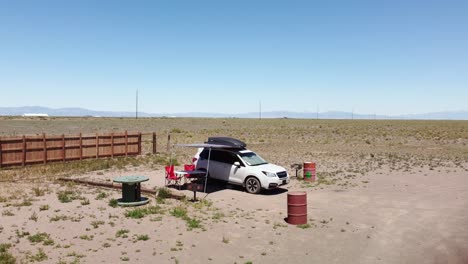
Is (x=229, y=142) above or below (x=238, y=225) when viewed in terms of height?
above

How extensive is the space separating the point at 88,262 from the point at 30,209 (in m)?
6.21

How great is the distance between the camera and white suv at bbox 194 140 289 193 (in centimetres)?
1712

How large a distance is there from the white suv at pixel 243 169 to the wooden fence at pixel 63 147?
1196 cm

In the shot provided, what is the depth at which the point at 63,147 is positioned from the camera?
2641cm

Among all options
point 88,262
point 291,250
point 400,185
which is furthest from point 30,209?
point 400,185

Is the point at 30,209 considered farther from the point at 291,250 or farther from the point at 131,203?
the point at 291,250

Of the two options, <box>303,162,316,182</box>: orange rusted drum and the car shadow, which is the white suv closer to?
the car shadow

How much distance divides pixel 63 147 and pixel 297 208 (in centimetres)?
1953

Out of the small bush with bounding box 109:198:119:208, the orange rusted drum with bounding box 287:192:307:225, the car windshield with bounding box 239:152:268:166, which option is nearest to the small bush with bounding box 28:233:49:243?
the small bush with bounding box 109:198:119:208

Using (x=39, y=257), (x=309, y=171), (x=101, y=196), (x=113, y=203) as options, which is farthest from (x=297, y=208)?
(x=309, y=171)

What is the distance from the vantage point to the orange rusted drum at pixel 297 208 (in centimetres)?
1238

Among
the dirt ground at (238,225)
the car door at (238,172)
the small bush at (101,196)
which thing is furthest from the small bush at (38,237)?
the car door at (238,172)

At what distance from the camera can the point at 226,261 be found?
931 centimetres

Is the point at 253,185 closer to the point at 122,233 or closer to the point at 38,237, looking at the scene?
the point at 122,233
